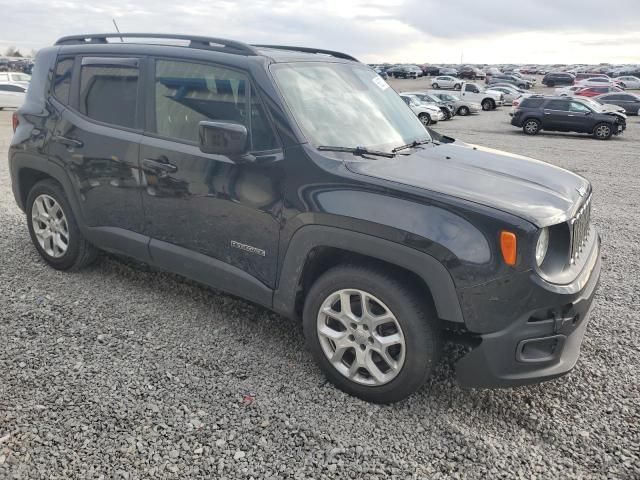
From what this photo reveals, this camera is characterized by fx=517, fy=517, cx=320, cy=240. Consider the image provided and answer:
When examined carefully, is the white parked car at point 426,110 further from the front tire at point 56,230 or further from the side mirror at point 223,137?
the side mirror at point 223,137

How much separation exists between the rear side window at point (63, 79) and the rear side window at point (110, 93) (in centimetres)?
17

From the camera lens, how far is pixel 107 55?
3.87 meters

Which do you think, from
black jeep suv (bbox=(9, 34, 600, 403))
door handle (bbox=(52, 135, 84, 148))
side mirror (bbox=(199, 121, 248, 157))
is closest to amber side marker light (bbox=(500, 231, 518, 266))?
black jeep suv (bbox=(9, 34, 600, 403))

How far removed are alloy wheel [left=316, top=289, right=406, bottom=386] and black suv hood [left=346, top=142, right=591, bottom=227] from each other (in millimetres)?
686

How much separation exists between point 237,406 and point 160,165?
5.45 ft

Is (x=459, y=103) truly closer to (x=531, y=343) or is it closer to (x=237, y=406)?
(x=531, y=343)

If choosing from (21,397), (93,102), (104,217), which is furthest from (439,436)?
(93,102)

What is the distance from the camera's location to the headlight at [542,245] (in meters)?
2.47

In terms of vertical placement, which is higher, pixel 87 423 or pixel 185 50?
pixel 185 50

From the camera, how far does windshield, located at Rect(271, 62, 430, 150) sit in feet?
10.2

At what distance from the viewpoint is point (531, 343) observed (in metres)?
2.54

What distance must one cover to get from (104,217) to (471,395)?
289cm

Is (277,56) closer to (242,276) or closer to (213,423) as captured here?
(242,276)

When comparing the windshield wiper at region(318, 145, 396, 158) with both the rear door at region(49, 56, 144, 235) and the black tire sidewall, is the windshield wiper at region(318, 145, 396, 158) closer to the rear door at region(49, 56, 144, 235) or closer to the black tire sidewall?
the rear door at region(49, 56, 144, 235)
